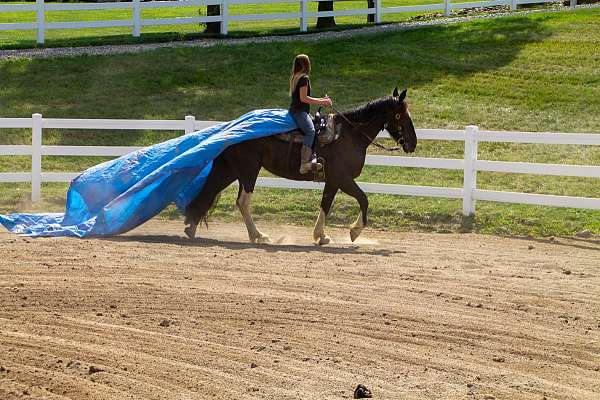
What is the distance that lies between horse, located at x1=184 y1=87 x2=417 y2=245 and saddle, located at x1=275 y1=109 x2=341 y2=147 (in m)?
0.06

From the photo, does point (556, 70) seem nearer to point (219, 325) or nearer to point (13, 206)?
point (13, 206)

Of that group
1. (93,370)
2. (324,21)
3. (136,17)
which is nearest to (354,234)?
(93,370)

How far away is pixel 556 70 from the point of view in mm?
27625

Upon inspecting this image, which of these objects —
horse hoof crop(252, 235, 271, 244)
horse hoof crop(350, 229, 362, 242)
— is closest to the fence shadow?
horse hoof crop(252, 235, 271, 244)

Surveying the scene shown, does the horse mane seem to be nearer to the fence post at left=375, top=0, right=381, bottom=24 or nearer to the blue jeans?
the blue jeans

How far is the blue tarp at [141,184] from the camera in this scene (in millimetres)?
14008

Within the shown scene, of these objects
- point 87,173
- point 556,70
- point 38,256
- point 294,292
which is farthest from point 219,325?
point 556,70

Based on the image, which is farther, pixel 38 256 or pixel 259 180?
pixel 259 180

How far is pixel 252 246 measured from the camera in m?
13.6

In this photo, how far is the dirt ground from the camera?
7930 mm

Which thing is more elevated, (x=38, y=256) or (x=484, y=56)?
(x=484, y=56)

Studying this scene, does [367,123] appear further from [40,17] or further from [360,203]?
[40,17]

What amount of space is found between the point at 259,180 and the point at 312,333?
8.40 meters

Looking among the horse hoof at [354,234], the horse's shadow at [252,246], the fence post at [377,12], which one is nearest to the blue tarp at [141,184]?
the horse's shadow at [252,246]
